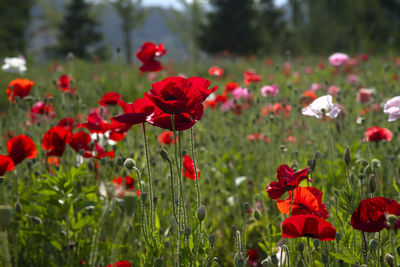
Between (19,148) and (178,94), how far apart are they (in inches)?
32.8

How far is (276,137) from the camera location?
8.16ft

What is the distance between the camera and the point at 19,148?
142cm

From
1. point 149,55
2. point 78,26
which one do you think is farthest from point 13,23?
point 149,55

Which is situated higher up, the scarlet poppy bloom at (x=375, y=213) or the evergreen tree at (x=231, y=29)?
the evergreen tree at (x=231, y=29)

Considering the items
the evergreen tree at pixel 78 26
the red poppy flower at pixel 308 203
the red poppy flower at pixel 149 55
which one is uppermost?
the evergreen tree at pixel 78 26

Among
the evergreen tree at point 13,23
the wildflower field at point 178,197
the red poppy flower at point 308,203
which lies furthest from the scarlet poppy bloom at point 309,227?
the evergreen tree at point 13,23

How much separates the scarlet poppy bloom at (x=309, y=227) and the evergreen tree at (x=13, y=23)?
19218 millimetres

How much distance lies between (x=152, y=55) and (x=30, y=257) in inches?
40.6

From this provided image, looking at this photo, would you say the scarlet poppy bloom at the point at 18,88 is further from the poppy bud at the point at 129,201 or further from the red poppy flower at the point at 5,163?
the poppy bud at the point at 129,201

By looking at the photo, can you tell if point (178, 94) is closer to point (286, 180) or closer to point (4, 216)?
point (286, 180)

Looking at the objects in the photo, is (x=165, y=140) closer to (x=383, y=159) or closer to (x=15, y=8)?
(x=383, y=159)

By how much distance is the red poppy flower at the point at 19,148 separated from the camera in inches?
55.5

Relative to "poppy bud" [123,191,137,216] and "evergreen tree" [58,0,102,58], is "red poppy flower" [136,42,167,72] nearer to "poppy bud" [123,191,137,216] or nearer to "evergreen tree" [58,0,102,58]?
"poppy bud" [123,191,137,216]

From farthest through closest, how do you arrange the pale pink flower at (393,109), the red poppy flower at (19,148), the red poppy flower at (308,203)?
the red poppy flower at (19,148) → the pale pink flower at (393,109) → the red poppy flower at (308,203)
